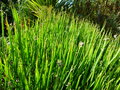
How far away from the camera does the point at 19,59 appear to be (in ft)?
5.28

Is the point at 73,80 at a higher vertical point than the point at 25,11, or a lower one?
lower

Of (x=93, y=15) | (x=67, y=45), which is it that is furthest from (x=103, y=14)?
(x=67, y=45)

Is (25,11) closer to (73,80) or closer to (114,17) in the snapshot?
(114,17)

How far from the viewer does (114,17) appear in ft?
19.8

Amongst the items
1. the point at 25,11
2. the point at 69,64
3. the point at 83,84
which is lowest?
the point at 83,84

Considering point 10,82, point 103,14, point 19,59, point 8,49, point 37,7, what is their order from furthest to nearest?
1. point 103,14
2. point 37,7
3. point 8,49
4. point 19,59
5. point 10,82

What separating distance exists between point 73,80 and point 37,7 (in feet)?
14.2

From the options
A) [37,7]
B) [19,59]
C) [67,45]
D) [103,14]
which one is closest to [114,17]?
[103,14]

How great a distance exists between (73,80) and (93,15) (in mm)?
4664

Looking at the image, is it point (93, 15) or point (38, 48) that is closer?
point (38, 48)

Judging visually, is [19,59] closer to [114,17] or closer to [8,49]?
[8,49]

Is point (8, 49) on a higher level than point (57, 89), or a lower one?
higher

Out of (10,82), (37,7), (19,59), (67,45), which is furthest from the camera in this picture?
(37,7)

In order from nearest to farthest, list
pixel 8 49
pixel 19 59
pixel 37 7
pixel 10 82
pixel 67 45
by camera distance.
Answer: pixel 10 82, pixel 19 59, pixel 8 49, pixel 67 45, pixel 37 7
